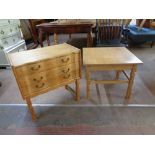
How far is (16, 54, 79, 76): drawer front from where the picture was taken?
51.6 inches

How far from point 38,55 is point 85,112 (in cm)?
86

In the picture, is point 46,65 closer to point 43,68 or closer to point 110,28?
point 43,68

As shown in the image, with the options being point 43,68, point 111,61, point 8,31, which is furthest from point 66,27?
point 43,68

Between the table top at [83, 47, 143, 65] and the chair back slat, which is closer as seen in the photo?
the table top at [83, 47, 143, 65]

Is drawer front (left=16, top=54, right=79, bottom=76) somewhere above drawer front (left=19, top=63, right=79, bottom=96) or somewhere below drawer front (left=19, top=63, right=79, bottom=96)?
above

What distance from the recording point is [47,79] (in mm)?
1524

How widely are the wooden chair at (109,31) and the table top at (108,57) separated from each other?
86cm

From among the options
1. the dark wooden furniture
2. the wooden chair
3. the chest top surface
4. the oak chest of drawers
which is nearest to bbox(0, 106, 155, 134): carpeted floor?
the oak chest of drawers

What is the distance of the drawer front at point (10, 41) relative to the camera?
8.73 feet

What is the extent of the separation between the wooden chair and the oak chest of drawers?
1325 millimetres

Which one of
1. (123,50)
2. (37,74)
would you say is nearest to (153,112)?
(123,50)

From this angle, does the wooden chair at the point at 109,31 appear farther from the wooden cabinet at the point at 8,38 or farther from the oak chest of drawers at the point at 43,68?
the wooden cabinet at the point at 8,38

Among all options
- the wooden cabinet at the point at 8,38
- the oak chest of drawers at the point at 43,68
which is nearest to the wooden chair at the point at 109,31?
the oak chest of drawers at the point at 43,68

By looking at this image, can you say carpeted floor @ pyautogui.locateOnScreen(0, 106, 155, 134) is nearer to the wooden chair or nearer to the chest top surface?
the chest top surface
